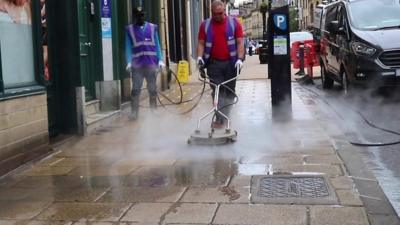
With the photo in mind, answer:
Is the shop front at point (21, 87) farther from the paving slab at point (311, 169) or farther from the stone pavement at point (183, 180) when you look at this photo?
the paving slab at point (311, 169)

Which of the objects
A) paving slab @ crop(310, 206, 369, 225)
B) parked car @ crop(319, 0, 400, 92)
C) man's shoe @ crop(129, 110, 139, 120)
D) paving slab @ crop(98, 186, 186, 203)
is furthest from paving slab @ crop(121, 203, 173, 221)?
parked car @ crop(319, 0, 400, 92)

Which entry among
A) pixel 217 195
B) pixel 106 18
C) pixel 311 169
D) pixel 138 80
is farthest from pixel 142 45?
pixel 217 195

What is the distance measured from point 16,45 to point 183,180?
2.45 meters

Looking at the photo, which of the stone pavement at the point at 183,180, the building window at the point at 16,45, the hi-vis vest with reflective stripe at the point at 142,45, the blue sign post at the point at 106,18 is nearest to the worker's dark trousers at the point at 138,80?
the hi-vis vest with reflective stripe at the point at 142,45

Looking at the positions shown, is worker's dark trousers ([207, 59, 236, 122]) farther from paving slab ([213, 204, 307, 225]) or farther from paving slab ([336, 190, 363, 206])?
paving slab ([213, 204, 307, 225])

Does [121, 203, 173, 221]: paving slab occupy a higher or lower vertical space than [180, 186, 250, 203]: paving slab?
lower

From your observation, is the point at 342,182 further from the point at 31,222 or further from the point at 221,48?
the point at 221,48

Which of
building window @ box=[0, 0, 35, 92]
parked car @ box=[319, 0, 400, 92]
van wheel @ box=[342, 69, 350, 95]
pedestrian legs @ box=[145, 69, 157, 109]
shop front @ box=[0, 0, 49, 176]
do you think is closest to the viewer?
shop front @ box=[0, 0, 49, 176]

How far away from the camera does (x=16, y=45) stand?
21.8 feet

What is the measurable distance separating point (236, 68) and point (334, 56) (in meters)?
5.50

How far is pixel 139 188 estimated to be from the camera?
562cm

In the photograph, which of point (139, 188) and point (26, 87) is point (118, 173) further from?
point (26, 87)

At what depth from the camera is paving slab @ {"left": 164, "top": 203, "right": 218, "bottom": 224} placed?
463cm

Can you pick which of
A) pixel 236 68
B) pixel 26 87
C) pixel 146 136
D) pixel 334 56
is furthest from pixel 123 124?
pixel 334 56
